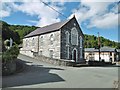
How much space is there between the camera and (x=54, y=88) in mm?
8523

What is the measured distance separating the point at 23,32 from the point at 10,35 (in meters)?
22.3

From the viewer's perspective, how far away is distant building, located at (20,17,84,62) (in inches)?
1196

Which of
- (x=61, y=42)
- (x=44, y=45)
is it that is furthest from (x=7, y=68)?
(x=44, y=45)

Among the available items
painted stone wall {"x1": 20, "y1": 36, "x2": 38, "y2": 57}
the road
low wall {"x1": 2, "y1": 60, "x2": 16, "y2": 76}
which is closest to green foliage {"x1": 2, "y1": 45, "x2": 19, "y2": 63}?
low wall {"x1": 2, "y1": 60, "x2": 16, "y2": 76}

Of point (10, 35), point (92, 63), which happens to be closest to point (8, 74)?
point (92, 63)

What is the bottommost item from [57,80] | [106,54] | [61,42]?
[57,80]

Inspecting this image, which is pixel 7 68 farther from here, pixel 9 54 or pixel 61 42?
pixel 61 42

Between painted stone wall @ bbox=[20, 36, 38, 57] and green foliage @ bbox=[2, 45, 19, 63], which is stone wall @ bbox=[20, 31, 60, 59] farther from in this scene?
green foliage @ bbox=[2, 45, 19, 63]

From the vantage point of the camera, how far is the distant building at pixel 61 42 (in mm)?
30373

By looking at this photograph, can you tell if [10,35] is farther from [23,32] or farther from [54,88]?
[54,88]

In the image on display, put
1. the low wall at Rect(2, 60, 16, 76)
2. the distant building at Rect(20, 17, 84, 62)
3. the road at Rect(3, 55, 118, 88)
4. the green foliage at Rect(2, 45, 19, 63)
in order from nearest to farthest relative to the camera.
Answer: the road at Rect(3, 55, 118, 88) → the low wall at Rect(2, 60, 16, 76) → the green foliage at Rect(2, 45, 19, 63) → the distant building at Rect(20, 17, 84, 62)

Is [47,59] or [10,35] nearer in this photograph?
[47,59]

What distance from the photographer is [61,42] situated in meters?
30.0

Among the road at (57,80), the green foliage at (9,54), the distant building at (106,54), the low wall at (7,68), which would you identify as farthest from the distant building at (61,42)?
the distant building at (106,54)
